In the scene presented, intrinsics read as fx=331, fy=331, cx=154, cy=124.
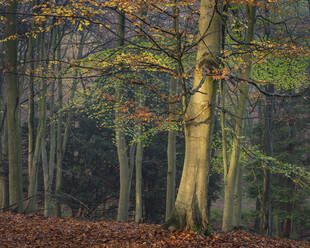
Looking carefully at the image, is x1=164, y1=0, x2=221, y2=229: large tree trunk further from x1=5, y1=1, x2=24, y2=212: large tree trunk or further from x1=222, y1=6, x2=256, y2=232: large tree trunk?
x1=5, y1=1, x2=24, y2=212: large tree trunk

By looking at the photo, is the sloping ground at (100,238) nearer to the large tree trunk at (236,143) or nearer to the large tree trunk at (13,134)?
the large tree trunk at (13,134)

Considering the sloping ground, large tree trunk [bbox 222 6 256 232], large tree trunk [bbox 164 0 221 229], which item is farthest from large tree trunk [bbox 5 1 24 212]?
large tree trunk [bbox 222 6 256 232]

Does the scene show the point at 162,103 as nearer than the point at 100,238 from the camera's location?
No

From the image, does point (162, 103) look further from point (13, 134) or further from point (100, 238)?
point (100, 238)

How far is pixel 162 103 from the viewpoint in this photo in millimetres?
14484

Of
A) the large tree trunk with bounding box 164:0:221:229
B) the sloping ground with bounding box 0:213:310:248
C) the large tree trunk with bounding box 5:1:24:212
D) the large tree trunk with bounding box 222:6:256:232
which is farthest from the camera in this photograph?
the large tree trunk with bounding box 222:6:256:232

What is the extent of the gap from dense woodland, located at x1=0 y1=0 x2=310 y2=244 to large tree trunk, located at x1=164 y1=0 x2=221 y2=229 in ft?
0.07

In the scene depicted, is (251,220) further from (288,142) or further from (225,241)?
(225,241)

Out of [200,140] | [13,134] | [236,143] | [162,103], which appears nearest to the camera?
[200,140]

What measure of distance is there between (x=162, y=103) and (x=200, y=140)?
766 centimetres

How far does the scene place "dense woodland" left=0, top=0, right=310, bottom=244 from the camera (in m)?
7.04

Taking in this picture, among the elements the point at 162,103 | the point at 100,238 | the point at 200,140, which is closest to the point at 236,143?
the point at 200,140

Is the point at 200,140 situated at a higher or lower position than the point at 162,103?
lower

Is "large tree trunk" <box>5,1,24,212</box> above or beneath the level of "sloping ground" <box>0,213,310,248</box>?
above
